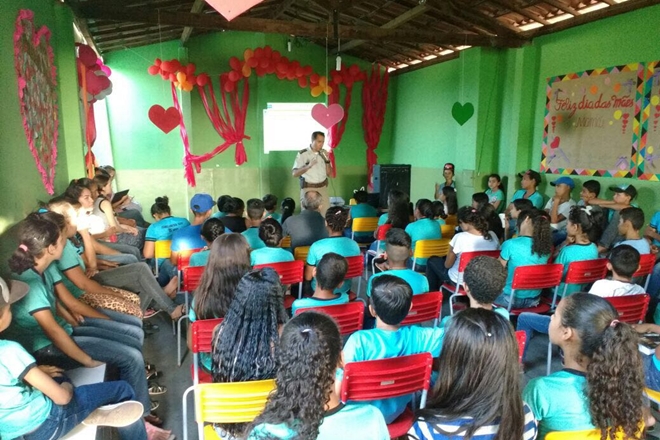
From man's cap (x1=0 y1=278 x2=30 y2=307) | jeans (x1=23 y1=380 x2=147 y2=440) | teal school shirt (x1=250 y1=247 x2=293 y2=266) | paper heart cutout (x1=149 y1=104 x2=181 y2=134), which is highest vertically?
paper heart cutout (x1=149 y1=104 x2=181 y2=134)

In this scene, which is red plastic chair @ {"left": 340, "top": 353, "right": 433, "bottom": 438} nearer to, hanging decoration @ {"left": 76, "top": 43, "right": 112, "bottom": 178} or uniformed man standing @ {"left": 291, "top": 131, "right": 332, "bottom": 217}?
uniformed man standing @ {"left": 291, "top": 131, "right": 332, "bottom": 217}

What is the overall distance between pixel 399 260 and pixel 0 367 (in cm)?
203

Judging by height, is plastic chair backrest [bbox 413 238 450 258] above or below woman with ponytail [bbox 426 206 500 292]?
below

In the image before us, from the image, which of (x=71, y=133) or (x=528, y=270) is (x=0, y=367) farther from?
(x=71, y=133)

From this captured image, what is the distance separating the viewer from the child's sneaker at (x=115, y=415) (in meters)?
1.81

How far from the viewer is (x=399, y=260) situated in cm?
286

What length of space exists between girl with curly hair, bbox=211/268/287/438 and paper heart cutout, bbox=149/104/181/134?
4.85 meters

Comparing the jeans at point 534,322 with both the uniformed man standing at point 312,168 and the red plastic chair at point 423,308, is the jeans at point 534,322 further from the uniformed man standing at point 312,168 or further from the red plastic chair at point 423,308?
the uniformed man standing at point 312,168

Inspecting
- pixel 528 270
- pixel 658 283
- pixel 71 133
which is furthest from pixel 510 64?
pixel 71 133

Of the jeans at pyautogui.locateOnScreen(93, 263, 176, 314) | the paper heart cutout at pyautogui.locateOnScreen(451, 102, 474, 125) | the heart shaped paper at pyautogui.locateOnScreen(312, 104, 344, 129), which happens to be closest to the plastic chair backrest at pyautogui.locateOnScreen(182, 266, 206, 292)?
the jeans at pyautogui.locateOnScreen(93, 263, 176, 314)

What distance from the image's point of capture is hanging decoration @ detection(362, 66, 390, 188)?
9031 mm

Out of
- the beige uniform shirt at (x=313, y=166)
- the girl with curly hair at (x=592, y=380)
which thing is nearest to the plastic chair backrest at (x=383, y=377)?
the girl with curly hair at (x=592, y=380)

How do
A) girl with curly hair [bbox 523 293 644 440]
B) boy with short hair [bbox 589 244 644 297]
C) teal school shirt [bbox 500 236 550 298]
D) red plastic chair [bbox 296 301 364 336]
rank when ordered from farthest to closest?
teal school shirt [bbox 500 236 550 298] < boy with short hair [bbox 589 244 644 297] < red plastic chair [bbox 296 301 364 336] < girl with curly hair [bbox 523 293 644 440]

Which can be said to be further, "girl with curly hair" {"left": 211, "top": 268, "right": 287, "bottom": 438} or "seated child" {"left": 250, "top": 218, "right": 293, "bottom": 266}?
"seated child" {"left": 250, "top": 218, "right": 293, "bottom": 266}
